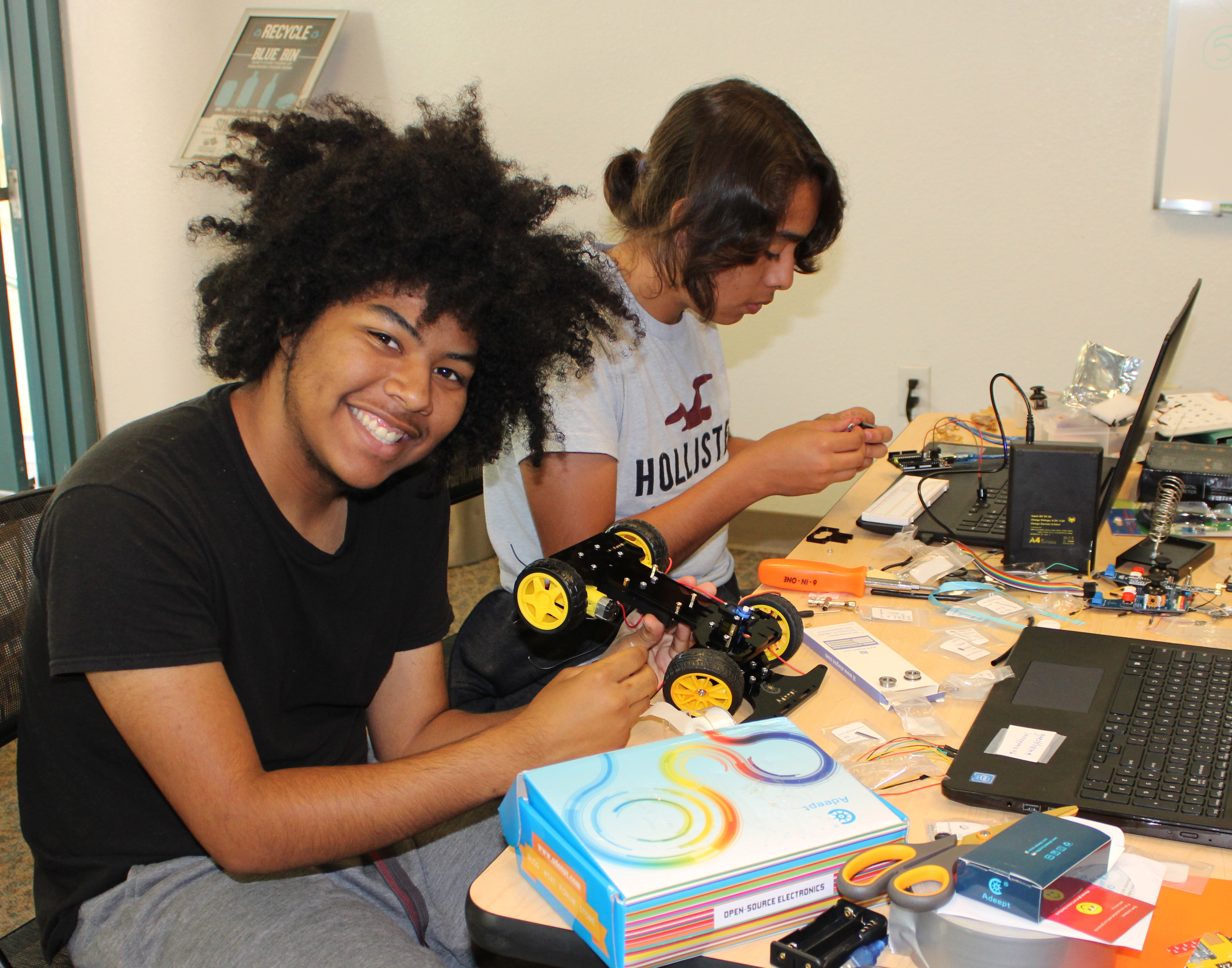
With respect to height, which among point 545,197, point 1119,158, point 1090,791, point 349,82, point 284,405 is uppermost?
point 349,82

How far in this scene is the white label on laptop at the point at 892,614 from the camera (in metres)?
1.35

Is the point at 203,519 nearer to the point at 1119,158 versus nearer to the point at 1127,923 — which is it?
the point at 1127,923

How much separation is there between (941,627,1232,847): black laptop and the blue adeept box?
0.13 metres

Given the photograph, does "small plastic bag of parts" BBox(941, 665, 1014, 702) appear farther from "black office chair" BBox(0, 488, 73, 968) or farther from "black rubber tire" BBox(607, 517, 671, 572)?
"black office chair" BBox(0, 488, 73, 968)

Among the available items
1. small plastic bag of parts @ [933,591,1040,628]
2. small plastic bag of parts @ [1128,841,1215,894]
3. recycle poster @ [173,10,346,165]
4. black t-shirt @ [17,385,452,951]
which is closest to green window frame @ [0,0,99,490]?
recycle poster @ [173,10,346,165]

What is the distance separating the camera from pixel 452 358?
43.3 inches

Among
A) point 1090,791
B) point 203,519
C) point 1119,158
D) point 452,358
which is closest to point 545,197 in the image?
point 452,358

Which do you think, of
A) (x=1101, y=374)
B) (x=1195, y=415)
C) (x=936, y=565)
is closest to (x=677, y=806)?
(x=936, y=565)

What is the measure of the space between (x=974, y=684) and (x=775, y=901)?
50cm

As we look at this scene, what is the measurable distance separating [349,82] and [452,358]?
2543 millimetres

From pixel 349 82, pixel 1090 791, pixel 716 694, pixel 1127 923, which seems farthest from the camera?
pixel 349 82

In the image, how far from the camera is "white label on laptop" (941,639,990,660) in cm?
123

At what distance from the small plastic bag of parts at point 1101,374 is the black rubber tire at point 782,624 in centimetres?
135

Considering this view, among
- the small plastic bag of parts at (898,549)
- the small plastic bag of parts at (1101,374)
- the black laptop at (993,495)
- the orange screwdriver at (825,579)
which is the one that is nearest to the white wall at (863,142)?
the small plastic bag of parts at (1101,374)
